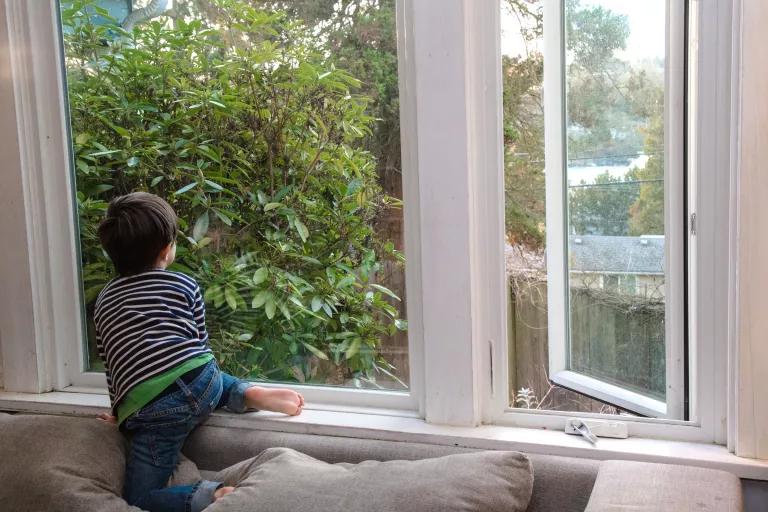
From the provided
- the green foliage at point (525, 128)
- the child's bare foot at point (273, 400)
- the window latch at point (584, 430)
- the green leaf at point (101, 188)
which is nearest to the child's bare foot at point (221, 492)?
the child's bare foot at point (273, 400)

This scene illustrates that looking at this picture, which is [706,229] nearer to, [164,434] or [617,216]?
[617,216]

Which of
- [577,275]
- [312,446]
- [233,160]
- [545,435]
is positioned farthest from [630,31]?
[312,446]

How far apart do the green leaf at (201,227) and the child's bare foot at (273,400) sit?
0.50 metres

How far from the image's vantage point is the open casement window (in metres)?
1.56

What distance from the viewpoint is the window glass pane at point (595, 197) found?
1592mm

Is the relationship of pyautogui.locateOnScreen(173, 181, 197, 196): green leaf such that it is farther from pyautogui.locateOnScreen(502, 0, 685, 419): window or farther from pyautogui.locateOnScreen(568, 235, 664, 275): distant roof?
pyautogui.locateOnScreen(568, 235, 664, 275): distant roof

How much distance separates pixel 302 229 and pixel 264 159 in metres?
0.23

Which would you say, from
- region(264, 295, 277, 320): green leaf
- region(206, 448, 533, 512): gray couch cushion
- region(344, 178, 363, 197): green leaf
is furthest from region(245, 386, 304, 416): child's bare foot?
region(344, 178, 363, 197): green leaf

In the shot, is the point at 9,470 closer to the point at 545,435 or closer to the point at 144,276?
the point at 144,276

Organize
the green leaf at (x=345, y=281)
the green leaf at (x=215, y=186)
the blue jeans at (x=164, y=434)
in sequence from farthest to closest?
1. the green leaf at (x=215, y=186)
2. the green leaf at (x=345, y=281)
3. the blue jeans at (x=164, y=434)

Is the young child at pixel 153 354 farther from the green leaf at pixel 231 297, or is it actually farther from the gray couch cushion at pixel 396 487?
the gray couch cushion at pixel 396 487

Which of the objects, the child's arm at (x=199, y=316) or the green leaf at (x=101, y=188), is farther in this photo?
the green leaf at (x=101, y=188)

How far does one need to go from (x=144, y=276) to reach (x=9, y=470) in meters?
0.56

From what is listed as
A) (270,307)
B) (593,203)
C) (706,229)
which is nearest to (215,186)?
(270,307)
